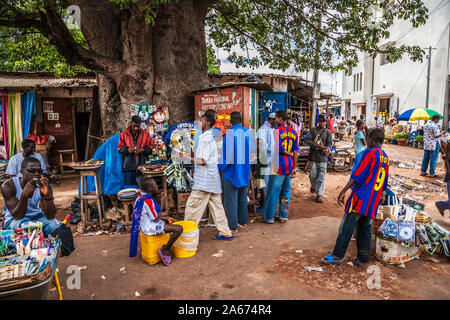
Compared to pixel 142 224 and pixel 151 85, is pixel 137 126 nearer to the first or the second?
pixel 151 85

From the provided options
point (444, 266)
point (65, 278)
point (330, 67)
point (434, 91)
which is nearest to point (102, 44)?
point (65, 278)

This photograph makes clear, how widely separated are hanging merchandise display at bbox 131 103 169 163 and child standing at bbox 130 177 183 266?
2409 millimetres

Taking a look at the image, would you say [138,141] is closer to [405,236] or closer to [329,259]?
[329,259]

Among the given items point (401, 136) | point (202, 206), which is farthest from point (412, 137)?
point (202, 206)

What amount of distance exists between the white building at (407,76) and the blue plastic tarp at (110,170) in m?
11.1

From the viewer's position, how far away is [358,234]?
13.1 ft

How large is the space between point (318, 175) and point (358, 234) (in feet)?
11.2

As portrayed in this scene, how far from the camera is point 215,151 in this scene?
4.67m

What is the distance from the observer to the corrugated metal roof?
948 centimetres

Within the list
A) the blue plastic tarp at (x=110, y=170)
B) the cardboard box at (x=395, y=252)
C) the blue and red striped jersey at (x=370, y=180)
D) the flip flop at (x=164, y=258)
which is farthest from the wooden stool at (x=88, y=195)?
the cardboard box at (x=395, y=252)

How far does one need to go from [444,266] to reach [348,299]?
1803 mm

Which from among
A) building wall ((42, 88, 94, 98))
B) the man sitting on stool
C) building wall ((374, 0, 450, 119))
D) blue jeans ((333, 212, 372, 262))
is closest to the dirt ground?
blue jeans ((333, 212, 372, 262))

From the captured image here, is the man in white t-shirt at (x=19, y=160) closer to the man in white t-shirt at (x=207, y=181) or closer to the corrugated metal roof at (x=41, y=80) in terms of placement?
the man in white t-shirt at (x=207, y=181)

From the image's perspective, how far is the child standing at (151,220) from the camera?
391 centimetres
